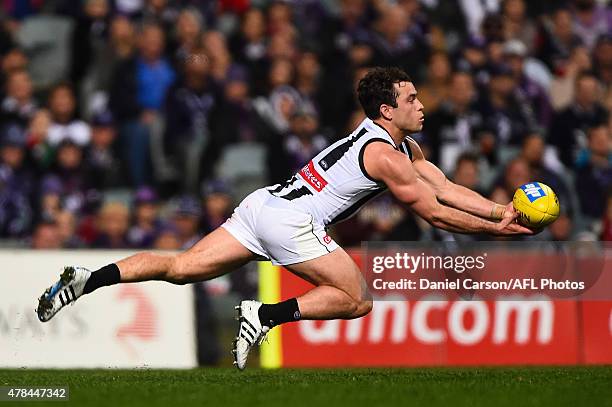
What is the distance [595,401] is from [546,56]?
10401 millimetres

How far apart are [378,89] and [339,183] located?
2.61 feet

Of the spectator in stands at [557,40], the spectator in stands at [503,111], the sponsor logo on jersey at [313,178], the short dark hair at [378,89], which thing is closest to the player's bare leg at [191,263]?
the sponsor logo on jersey at [313,178]

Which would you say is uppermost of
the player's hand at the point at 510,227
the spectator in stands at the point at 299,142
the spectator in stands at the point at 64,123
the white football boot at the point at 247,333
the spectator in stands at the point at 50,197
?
the spectator in stands at the point at 64,123

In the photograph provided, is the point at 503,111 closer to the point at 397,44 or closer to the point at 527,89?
the point at 527,89

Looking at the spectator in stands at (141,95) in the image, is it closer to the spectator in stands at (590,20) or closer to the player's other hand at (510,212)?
the spectator in stands at (590,20)

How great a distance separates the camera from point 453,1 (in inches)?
716

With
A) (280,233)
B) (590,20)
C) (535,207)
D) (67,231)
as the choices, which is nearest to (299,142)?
(67,231)

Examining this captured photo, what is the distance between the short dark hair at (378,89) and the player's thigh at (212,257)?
1.44m

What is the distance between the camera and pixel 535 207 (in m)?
9.32

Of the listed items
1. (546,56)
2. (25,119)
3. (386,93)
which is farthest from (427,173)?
(546,56)

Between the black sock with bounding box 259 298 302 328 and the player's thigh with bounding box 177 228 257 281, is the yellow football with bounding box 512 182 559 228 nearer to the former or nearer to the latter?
the black sock with bounding box 259 298 302 328

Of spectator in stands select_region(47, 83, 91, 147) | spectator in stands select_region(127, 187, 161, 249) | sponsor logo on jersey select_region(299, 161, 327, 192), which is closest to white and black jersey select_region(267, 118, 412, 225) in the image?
sponsor logo on jersey select_region(299, 161, 327, 192)

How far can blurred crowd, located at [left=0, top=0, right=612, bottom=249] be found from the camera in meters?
14.9

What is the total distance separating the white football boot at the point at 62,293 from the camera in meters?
9.66
